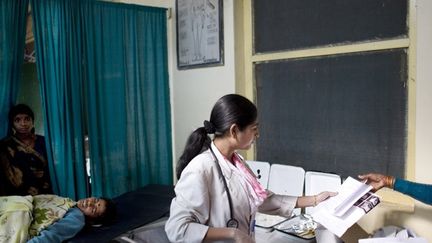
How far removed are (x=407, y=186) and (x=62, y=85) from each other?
207 cm

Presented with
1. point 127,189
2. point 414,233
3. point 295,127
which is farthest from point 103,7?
point 414,233

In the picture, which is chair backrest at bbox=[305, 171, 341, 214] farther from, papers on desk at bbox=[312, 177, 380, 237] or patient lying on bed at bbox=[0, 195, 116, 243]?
patient lying on bed at bbox=[0, 195, 116, 243]

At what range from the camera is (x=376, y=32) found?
7.27ft

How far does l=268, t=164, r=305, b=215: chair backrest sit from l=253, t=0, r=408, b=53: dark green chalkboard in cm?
82

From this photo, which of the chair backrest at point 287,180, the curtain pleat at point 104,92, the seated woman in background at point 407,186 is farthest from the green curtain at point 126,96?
the seated woman in background at point 407,186

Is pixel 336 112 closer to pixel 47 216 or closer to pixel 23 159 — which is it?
pixel 47 216

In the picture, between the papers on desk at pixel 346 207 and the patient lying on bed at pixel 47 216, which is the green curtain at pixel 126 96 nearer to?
the patient lying on bed at pixel 47 216

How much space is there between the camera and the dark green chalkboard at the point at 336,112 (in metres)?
2.19

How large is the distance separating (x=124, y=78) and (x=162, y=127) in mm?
519

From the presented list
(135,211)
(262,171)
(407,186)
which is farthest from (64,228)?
(407,186)

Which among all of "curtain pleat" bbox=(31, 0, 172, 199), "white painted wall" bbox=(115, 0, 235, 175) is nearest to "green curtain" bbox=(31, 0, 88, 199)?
"curtain pleat" bbox=(31, 0, 172, 199)

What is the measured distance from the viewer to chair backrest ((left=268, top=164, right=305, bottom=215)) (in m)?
2.50

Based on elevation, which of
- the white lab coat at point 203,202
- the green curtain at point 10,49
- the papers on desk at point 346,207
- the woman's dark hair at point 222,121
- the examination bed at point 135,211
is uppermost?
the green curtain at point 10,49

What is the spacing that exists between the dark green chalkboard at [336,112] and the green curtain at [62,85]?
127cm
